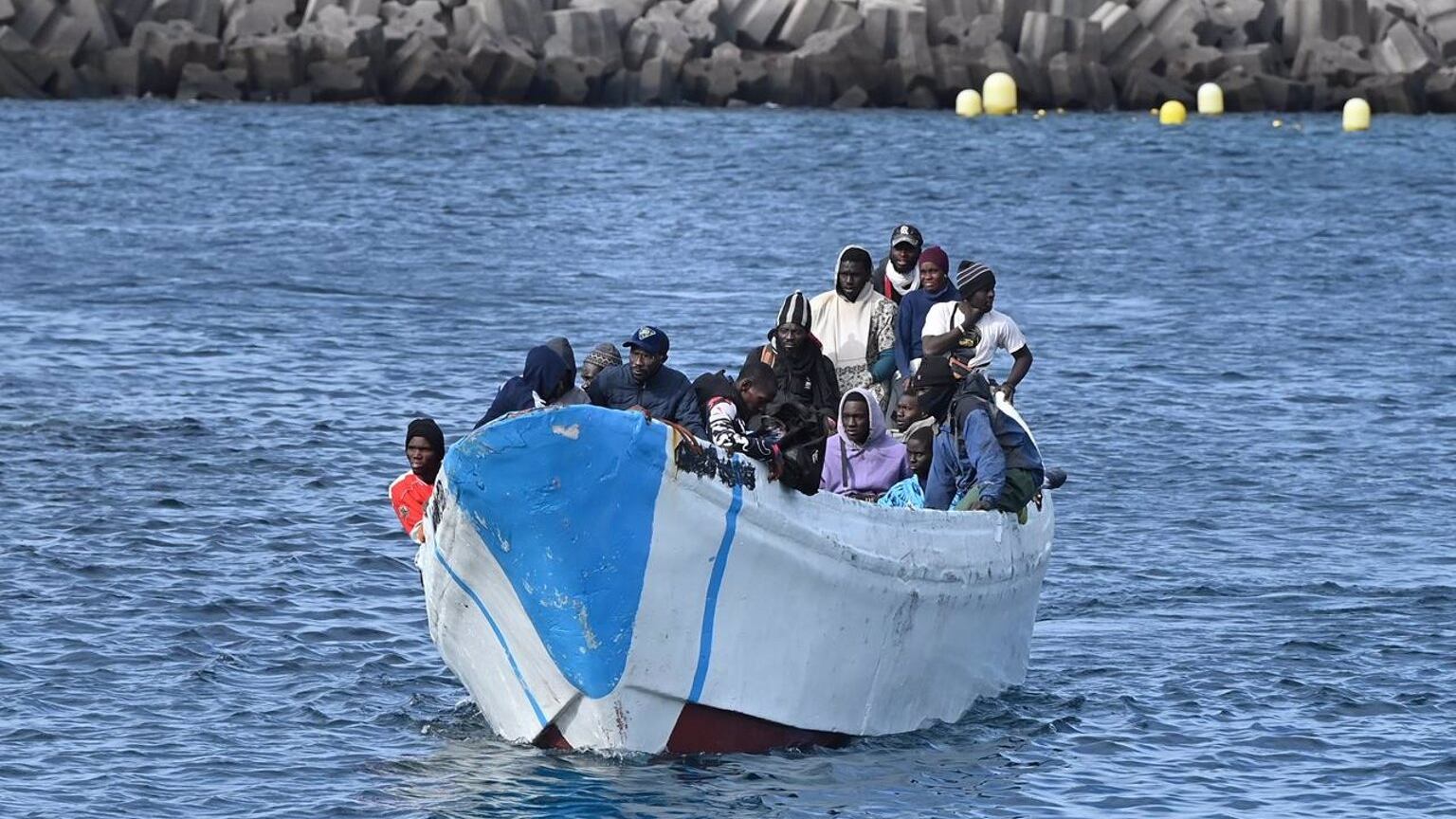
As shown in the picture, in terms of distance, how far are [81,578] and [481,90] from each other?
59.2 meters

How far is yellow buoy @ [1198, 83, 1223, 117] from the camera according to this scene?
261 feet

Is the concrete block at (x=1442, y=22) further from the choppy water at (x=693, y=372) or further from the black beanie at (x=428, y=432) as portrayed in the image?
the black beanie at (x=428, y=432)

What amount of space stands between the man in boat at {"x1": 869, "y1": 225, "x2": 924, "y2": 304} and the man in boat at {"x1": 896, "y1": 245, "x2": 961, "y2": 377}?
0.42m

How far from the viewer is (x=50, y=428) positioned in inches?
1038

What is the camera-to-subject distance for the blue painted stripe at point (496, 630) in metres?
Answer: 13.9

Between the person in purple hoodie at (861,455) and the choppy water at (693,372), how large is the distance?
165 cm

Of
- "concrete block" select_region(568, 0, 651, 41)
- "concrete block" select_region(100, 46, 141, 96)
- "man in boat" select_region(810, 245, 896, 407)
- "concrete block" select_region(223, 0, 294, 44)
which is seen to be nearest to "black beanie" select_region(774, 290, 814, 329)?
"man in boat" select_region(810, 245, 896, 407)

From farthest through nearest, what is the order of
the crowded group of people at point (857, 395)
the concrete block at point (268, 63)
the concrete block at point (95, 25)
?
the concrete block at point (268, 63) < the concrete block at point (95, 25) < the crowded group of people at point (857, 395)

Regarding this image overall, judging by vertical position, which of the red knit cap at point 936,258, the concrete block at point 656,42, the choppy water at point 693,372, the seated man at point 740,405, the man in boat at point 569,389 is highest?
the concrete block at point 656,42

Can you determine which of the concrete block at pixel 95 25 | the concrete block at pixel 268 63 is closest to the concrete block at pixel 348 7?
the concrete block at pixel 268 63

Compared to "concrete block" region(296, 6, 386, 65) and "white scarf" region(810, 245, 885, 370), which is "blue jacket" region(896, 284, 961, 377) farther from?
"concrete block" region(296, 6, 386, 65)

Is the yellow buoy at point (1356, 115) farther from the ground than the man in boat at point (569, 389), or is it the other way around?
the man in boat at point (569, 389)

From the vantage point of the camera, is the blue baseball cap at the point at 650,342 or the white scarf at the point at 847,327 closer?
the blue baseball cap at the point at 650,342

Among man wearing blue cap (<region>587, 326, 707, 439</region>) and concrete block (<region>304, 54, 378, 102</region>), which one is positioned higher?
concrete block (<region>304, 54, 378, 102</region>)
